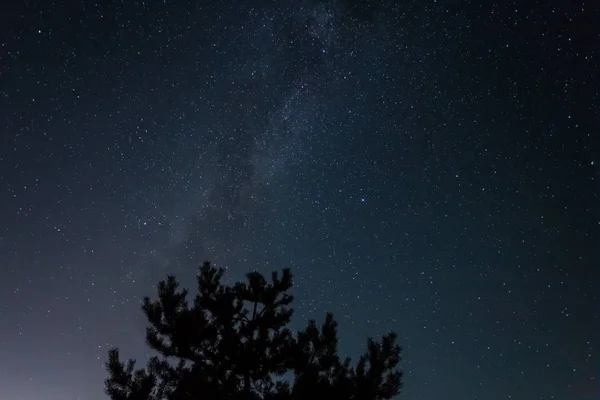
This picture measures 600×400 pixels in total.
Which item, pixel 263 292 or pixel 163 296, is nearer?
pixel 163 296

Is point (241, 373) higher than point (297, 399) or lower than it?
higher

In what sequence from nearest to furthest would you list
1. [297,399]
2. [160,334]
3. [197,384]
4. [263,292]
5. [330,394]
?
[197,384], [297,399], [330,394], [160,334], [263,292]

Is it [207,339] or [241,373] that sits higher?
[207,339]

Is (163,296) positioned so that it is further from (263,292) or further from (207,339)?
(263,292)

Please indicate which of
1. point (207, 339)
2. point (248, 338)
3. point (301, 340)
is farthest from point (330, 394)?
point (207, 339)

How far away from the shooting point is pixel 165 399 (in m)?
8.34

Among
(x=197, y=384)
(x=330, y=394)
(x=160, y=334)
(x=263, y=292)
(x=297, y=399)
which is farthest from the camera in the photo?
(x=263, y=292)

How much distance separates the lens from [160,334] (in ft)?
29.5

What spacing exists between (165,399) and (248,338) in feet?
6.31

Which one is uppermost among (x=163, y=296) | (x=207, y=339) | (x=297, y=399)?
(x=163, y=296)

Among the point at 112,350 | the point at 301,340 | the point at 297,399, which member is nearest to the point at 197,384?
the point at 297,399

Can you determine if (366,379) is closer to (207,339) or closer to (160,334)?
(207,339)

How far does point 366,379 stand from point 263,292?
2.71 m

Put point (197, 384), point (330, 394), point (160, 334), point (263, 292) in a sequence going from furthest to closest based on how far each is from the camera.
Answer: point (263, 292) → point (160, 334) → point (330, 394) → point (197, 384)
